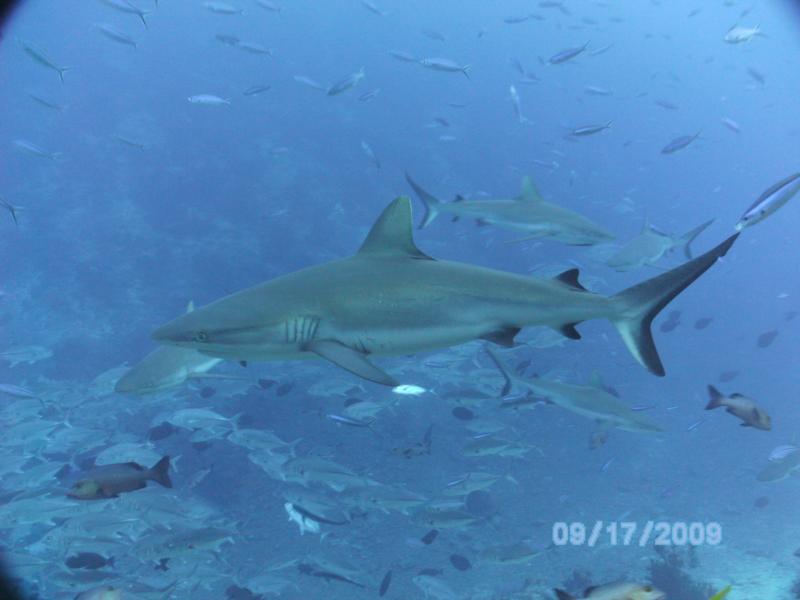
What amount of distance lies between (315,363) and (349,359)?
13.6 metres

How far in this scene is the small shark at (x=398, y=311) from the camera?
3281 mm

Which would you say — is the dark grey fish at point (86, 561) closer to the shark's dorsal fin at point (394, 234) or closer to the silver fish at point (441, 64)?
the shark's dorsal fin at point (394, 234)

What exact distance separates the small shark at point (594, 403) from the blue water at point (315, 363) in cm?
246

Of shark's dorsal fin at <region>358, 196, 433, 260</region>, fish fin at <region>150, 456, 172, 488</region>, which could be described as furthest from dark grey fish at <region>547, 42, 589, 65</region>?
fish fin at <region>150, 456, 172, 488</region>

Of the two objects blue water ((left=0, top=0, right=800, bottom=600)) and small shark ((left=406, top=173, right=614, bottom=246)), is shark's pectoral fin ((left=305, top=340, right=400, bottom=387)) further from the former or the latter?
blue water ((left=0, top=0, right=800, bottom=600))

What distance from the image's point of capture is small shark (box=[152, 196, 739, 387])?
129 inches

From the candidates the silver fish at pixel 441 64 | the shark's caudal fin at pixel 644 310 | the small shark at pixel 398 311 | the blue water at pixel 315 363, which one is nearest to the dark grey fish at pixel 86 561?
the blue water at pixel 315 363

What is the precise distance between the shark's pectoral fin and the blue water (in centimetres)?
450

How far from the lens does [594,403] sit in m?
6.82

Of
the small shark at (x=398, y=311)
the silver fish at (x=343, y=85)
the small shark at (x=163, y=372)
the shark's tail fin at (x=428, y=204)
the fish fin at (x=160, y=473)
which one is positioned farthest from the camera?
the silver fish at (x=343, y=85)

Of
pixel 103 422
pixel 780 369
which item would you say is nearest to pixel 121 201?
pixel 103 422

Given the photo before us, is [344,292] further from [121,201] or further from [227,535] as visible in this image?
[121,201]

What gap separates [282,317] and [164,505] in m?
5.10

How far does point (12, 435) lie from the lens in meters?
10.3
